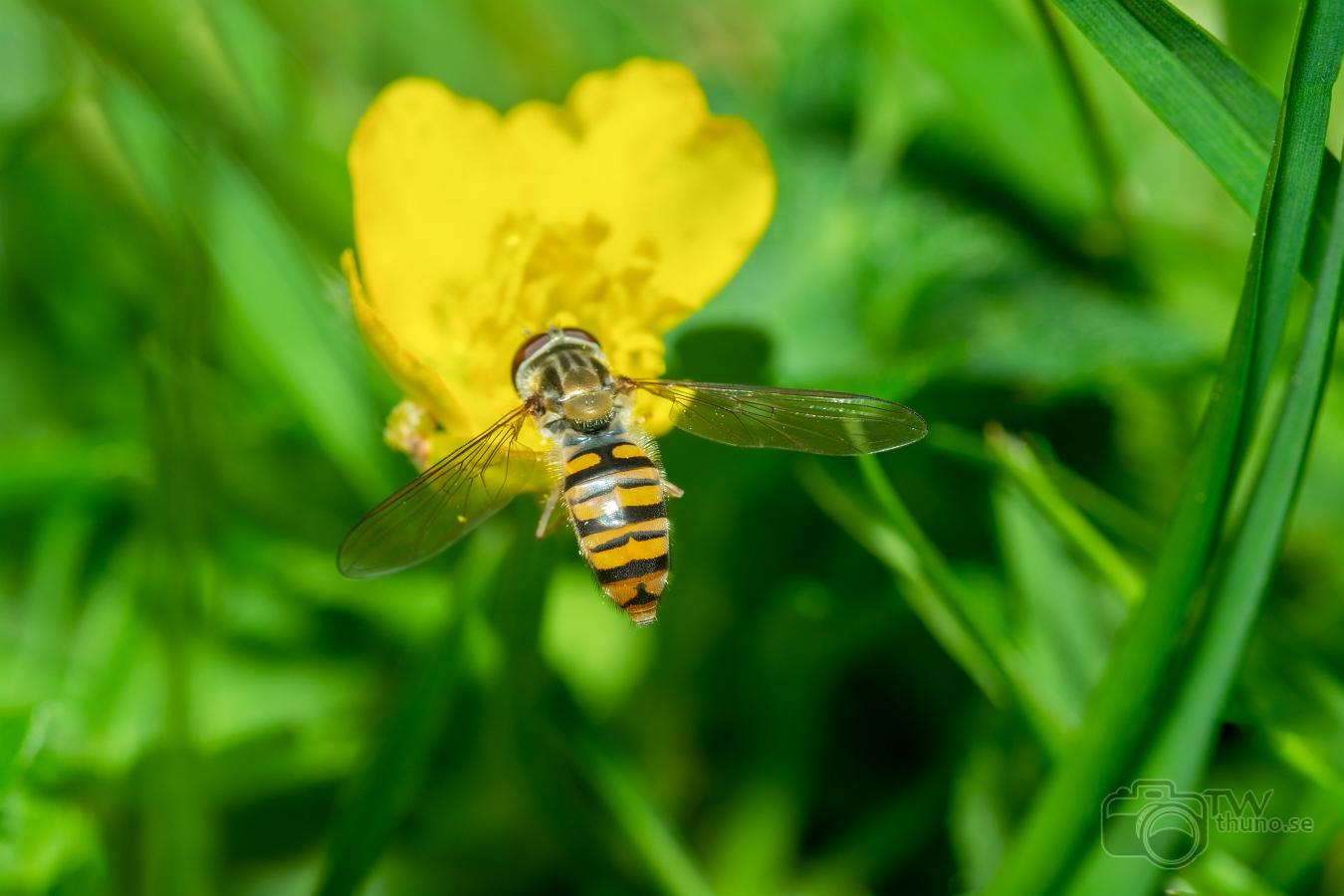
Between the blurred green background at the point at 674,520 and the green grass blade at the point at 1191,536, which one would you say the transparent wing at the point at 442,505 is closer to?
the blurred green background at the point at 674,520

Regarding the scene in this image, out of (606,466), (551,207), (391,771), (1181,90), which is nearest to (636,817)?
(391,771)

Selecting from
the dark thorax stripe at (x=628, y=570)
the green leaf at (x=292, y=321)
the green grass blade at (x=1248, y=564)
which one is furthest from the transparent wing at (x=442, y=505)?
the green grass blade at (x=1248, y=564)

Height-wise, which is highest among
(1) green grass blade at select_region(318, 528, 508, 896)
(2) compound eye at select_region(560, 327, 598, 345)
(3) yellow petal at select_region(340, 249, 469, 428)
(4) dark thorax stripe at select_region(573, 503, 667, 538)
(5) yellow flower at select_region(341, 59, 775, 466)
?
(5) yellow flower at select_region(341, 59, 775, 466)

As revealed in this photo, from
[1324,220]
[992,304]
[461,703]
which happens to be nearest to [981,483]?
[992,304]

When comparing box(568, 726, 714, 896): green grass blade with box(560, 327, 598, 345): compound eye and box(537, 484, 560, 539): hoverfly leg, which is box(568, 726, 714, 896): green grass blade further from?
box(560, 327, 598, 345): compound eye

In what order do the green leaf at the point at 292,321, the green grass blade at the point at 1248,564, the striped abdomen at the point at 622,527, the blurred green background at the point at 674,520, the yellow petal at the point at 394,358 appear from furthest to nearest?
the green leaf at the point at 292,321 < the blurred green background at the point at 674,520 < the striped abdomen at the point at 622,527 < the yellow petal at the point at 394,358 < the green grass blade at the point at 1248,564

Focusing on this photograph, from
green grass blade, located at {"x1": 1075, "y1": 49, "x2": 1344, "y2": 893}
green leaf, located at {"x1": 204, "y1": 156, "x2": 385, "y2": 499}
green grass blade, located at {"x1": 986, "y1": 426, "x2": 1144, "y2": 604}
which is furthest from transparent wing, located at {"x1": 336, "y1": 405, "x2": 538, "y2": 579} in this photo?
green grass blade, located at {"x1": 1075, "y1": 49, "x2": 1344, "y2": 893}

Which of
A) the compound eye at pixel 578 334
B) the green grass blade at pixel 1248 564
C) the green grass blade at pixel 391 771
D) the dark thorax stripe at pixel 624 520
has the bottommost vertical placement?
the green grass blade at pixel 1248 564
